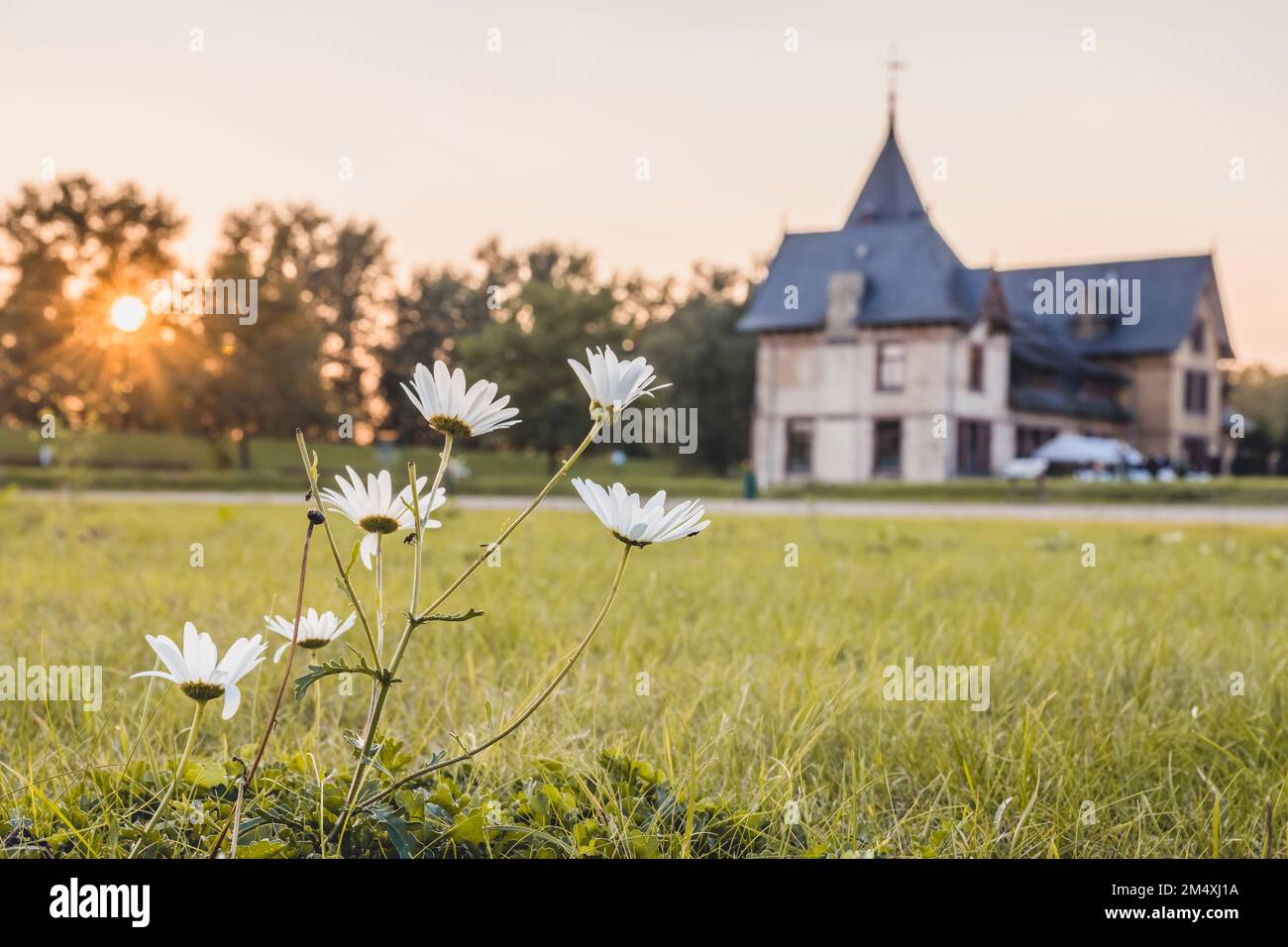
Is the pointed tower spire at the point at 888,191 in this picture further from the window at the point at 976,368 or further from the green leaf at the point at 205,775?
the green leaf at the point at 205,775

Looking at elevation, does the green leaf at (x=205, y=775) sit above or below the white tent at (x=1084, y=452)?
below

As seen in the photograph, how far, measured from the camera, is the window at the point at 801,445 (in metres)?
27.8

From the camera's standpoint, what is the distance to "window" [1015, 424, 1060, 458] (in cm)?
2761

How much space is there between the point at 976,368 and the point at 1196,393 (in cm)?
790

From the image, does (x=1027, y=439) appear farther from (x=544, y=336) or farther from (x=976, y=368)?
(x=544, y=336)

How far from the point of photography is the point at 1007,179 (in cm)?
230

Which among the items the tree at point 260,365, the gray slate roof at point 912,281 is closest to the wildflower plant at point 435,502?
the tree at point 260,365

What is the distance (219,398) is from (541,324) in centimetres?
737

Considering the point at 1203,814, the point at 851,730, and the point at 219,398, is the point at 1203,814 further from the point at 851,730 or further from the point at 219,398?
the point at 219,398

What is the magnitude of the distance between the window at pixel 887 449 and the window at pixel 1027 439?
303 cm

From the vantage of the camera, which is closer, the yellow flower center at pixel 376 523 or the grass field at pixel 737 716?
the yellow flower center at pixel 376 523

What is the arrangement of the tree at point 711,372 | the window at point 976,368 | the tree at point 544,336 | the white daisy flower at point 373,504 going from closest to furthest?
the white daisy flower at point 373,504
the tree at point 544,336
the window at point 976,368
the tree at point 711,372
